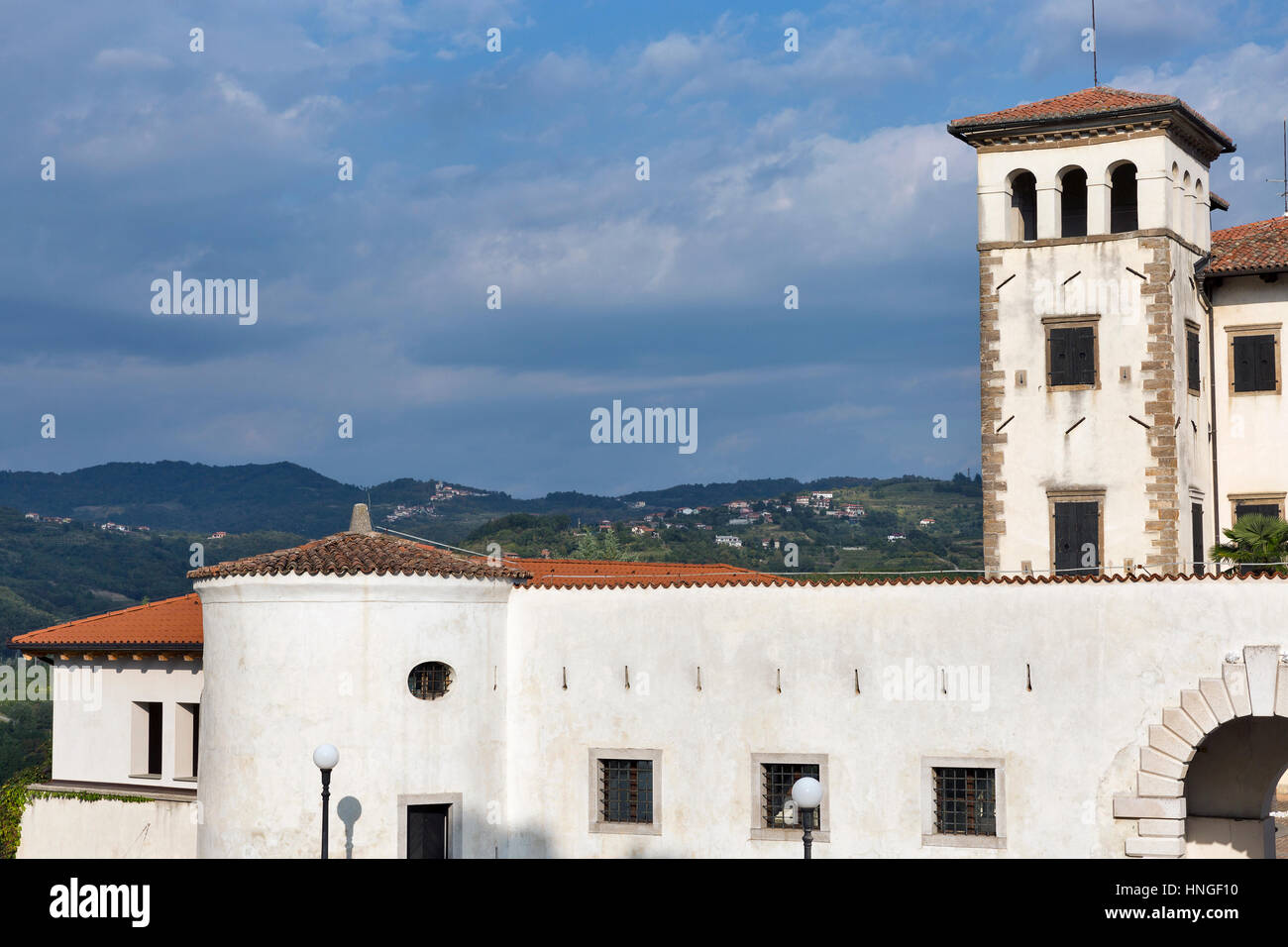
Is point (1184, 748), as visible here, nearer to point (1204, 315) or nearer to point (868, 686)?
point (868, 686)

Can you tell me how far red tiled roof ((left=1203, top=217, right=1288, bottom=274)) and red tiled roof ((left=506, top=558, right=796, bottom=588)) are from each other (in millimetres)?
15647

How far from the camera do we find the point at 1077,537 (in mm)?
40031

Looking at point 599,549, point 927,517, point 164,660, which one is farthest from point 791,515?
point 164,660

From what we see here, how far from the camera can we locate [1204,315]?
4206 centimetres

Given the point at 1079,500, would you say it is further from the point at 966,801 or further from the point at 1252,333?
the point at 966,801

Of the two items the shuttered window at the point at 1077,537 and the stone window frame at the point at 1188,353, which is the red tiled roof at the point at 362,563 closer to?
the shuttered window at the point at 1077,537

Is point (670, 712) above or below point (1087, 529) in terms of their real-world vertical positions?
below

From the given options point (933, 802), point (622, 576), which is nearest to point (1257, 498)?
point (933, 802)

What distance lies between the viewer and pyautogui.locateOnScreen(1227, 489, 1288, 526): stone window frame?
4147 centimetres

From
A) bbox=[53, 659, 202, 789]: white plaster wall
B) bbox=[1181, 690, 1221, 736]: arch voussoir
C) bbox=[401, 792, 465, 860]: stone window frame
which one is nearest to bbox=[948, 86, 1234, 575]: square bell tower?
bbox=[1181, 690, 1221, 736]: arch voussoir

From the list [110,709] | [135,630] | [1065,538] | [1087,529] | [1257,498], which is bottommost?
[110,709]

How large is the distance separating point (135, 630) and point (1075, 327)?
25052 mm

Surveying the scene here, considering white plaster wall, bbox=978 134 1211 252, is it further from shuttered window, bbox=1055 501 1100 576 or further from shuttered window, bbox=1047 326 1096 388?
shuttered window, bbox=1055 501 1100 576
